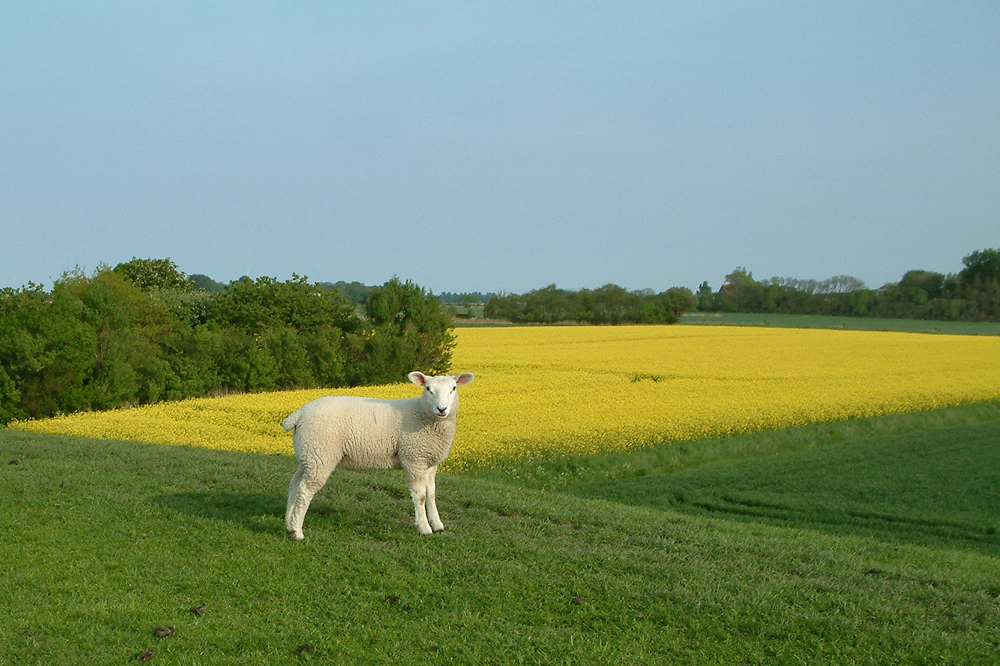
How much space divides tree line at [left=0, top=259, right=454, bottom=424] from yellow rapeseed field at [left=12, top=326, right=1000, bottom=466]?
1519 mm

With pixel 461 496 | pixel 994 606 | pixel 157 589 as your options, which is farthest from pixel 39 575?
pixel 994 606

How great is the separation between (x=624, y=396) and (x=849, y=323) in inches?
2437

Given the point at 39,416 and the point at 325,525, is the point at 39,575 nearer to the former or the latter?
the point at 325,525

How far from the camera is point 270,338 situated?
2852 centimetres

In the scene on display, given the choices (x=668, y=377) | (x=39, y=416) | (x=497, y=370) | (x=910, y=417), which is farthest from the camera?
(x=497, y=370)

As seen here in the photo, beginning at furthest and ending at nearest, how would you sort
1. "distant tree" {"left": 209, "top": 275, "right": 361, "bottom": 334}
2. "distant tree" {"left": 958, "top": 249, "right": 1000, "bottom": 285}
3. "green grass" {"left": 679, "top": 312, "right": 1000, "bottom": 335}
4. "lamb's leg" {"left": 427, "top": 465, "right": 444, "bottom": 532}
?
"distant tree" {"left": 958, "top": 249, "right": 1000, "bottom": 285} < "green grass" {"left": 679, "top": 312, "right": 1000, "bottom": 335} < "distant tree" {"left": 209, "top": 275, "right": 361, "bottom": 334} < "lamb's leg" {"left": 427, "top": 465, "right": 444, "bottom": 532}

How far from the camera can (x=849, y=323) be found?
7994cm

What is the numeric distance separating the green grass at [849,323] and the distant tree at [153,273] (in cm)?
4790

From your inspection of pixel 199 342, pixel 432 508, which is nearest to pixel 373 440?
pixel 432 508

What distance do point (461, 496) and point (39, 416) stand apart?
55.3ft

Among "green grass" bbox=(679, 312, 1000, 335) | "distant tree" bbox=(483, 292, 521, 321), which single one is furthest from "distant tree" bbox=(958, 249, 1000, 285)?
"distant tree" bbox=(483, 292, 521, 321)

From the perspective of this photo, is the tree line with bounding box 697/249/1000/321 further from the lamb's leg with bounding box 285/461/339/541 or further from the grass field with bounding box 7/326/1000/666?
the lamb's leg with bounding box 285/461/339/541

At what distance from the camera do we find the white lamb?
8188 mm

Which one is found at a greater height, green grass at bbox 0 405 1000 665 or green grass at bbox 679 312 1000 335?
green grass at bbox 679 312 1000 335
